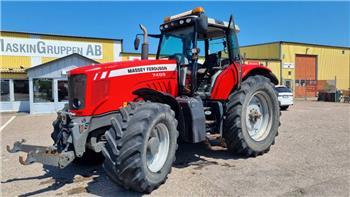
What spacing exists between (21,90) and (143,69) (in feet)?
64.2

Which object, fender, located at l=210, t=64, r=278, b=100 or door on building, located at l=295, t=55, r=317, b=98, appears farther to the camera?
door on building, located at l=295, t=55, r=317, b=98

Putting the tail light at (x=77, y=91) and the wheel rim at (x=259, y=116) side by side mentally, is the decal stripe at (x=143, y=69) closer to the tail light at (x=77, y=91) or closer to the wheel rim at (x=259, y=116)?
the tail light at (x=77, y=91)

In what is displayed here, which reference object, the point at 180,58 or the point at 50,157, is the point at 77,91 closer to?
the point at 50,157

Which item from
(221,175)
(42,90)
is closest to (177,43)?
(221,175)

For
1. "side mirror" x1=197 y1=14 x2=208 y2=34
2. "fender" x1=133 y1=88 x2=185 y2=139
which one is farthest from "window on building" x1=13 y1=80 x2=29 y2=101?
"side mirror" x1=197 y1=14 x2=208 y2=34

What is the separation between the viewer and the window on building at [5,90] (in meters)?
22.0

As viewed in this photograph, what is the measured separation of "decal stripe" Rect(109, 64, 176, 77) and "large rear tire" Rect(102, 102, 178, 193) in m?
0.63

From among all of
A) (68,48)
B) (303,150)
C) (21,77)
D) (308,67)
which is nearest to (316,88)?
(308,67)

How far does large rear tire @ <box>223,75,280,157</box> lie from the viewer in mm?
6402

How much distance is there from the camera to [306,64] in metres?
40.0

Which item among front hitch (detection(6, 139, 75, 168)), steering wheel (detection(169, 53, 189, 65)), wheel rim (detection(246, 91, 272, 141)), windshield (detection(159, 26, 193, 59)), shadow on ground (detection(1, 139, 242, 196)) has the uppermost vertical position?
Result: windshield (detection(159, 26, 193, 59))

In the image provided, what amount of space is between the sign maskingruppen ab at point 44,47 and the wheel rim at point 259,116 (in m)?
20.0

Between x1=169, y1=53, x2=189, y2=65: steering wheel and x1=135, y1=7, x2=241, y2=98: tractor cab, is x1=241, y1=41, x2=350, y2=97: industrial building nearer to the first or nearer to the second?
x1=135, y1=7, x2=241, y2=98: tractor cab

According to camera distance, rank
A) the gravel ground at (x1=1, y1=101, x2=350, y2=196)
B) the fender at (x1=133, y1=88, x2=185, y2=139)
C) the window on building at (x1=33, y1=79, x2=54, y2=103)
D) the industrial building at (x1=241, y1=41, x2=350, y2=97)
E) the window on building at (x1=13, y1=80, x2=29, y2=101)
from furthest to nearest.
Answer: the industrial building at (x1=241, y1=41, x2=350, y2=97), the window on building at (x1=13, y1=80, x2=29, y2=101), the window on building at (x1=33, y1=79, x2=54, y2=103), the fender at (x1=133, y1=88, x2=185, y2=139), the gravel ground at (x1=1, y1=101, x2=350, y2=196)
